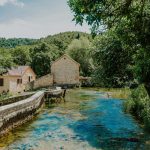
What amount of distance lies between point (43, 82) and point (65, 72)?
698 centimetres

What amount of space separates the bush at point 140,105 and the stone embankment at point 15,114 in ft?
29.8

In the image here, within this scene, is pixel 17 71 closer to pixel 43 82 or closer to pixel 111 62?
pixel 43 82

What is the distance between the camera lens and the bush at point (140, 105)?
24405mm

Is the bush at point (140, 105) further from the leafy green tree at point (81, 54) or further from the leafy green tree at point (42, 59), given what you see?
the leafy green tree at point (81, 54)

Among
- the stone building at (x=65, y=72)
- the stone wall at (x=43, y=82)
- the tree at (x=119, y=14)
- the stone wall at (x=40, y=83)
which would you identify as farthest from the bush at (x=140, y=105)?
the stone building at (x=65, y=72)

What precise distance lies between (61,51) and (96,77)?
7568cm

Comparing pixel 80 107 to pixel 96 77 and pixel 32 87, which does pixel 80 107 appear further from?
pixel 32 87

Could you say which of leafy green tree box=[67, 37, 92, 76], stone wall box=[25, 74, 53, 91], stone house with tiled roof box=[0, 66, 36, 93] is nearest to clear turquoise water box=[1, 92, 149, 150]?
stone house with tiled roof box=[0, 66, 36, 93]

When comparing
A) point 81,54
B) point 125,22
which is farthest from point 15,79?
point 125,22

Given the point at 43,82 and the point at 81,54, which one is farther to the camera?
the point at 81,54

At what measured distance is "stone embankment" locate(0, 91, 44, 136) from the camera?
21.6 meters

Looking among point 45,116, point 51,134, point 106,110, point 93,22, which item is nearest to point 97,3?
point 93,22

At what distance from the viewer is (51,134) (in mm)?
23234

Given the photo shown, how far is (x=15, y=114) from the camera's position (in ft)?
80.6
